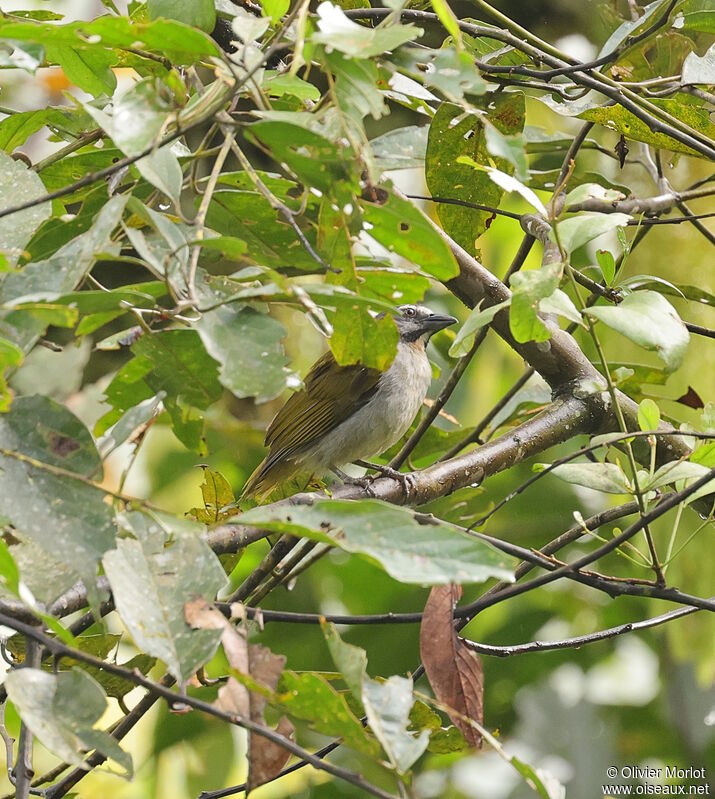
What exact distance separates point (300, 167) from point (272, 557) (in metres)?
Answer: 1.14

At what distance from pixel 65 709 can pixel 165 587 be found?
0.18m

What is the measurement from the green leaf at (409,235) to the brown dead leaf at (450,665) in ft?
1.64

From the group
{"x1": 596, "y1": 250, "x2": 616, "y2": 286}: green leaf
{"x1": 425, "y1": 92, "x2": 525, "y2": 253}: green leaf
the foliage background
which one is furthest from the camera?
the foliage background

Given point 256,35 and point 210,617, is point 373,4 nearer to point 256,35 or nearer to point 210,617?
point 256,35

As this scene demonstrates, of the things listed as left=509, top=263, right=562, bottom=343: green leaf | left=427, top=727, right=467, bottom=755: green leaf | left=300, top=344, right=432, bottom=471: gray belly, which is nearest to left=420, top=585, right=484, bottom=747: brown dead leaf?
left=427, top=727, right=467, bottom=755: green leaf

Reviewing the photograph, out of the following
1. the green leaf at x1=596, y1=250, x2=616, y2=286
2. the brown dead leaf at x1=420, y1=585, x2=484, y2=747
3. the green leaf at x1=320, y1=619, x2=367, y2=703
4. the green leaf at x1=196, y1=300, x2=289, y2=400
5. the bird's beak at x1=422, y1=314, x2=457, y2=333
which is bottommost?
the bird's beak at x1=422, y1=314, x2=457, y2=333

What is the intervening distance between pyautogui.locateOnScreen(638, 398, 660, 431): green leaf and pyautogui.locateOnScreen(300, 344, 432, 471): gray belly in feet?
6.40

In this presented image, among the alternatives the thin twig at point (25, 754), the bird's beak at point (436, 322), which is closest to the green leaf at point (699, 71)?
the thin twig at point (25, 754)

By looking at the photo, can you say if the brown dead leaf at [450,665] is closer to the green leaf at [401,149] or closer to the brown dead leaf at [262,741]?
the brown dead leaf at [262,741]

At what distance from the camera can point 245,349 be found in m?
1.22

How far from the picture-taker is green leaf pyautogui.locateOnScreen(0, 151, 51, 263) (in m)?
1.36

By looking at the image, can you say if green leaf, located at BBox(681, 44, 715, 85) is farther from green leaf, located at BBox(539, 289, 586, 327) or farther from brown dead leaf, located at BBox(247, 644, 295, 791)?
brown dead leaf, located at BBox(247, 644, 295, 791)

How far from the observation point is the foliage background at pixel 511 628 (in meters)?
3.59

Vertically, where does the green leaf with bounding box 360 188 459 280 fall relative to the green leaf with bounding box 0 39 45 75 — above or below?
below
